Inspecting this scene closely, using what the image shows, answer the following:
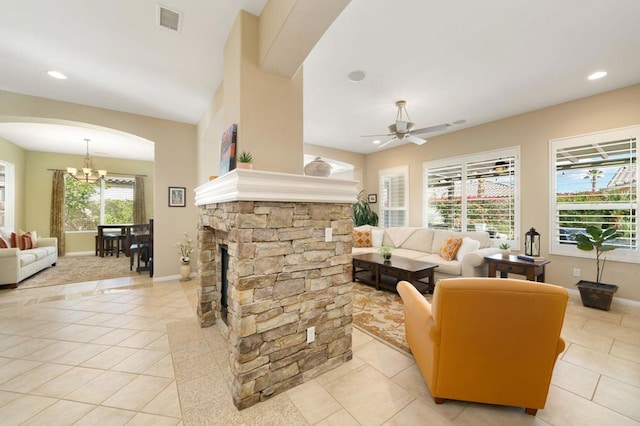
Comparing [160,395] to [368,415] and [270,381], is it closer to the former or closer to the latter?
[270,381]

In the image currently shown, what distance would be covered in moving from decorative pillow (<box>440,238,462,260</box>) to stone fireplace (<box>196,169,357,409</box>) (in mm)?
2857

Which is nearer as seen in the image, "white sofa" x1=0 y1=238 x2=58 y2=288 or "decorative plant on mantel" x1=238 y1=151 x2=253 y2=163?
"decorative plant on mantel" x1=238 y1=151 x2=253 y2=163

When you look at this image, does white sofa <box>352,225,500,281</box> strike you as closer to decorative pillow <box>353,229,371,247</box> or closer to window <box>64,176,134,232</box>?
decorative pillow <box>353,229,371,247</box>

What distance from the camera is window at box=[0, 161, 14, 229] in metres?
5.69

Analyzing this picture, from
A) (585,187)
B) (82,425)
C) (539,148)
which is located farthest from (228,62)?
(585,187)

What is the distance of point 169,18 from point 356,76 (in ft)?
6.63

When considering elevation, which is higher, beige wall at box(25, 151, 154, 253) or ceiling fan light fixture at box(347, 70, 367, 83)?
ceiling fan light fixture at box(347, 70, 367, 83)

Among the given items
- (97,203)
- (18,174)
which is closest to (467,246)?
(97,203)

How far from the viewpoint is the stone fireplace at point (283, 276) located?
1.67m

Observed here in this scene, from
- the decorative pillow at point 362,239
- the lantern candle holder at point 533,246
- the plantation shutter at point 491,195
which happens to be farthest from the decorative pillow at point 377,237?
the lantern candle holder at point 533,246

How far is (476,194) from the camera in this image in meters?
4.95

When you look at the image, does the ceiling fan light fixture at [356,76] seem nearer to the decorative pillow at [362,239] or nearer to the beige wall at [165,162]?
the beige wall at [165,162]

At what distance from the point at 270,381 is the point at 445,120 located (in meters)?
4.80

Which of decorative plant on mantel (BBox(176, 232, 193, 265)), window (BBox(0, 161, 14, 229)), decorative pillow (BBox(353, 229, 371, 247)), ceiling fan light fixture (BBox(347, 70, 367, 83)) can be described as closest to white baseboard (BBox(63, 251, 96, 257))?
window (BBox(0, 161, 14, 229))
